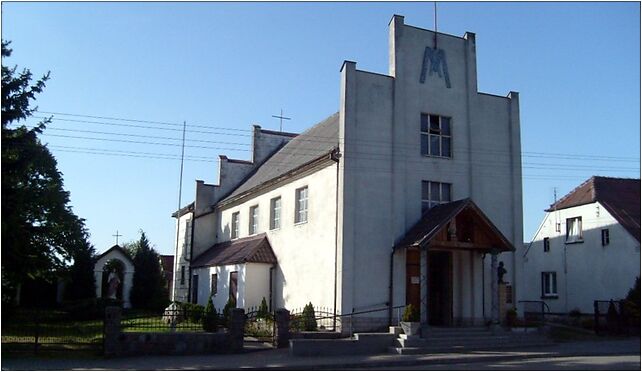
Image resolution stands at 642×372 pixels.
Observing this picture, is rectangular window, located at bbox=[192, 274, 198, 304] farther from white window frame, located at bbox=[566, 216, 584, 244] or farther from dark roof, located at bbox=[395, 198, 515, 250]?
white window frame, located at bbox=[566, 216, 584, 244]

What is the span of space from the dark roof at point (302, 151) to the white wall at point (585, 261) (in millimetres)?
11874

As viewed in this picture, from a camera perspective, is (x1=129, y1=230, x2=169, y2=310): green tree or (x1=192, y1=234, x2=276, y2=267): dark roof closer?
(x1=192, y1=234, x2=276, y2=267): dark roof

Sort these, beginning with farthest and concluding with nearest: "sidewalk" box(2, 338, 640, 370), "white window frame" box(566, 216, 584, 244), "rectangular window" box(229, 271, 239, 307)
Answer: "white window frame" box(566, 216, 584, 244) < "rectangular window" box(229, 271, 239, 307) < "sidewalk" box(2, 338, 640, 370)

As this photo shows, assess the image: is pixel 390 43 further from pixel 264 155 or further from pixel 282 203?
pixel 264 155

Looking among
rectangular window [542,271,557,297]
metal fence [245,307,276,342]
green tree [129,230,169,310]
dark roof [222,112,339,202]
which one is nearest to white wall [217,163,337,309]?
dark roof [222,112,339,202]

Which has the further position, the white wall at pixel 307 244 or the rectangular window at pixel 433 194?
the rectangular window at pixel 433 194

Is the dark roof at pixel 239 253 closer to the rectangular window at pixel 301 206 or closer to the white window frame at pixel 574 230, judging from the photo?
the rectangular window at pixel 301 206

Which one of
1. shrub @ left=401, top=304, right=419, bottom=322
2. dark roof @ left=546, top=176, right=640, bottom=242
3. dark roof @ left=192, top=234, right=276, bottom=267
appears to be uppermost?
dark roof @ left=546, top=176, right=640, bottom=242

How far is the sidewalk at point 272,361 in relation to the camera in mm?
16141

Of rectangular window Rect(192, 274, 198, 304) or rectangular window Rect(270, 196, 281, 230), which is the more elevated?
rectangular window Rect(270, 196, 281, 230)

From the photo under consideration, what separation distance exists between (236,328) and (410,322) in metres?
5.31

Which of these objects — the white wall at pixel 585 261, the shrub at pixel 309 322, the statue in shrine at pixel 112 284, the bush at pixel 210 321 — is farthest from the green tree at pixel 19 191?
the white wall at pixel 585 261

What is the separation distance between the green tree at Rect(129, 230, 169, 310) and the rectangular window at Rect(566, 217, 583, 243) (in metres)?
24.2

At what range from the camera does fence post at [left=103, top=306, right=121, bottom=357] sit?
17.8m
